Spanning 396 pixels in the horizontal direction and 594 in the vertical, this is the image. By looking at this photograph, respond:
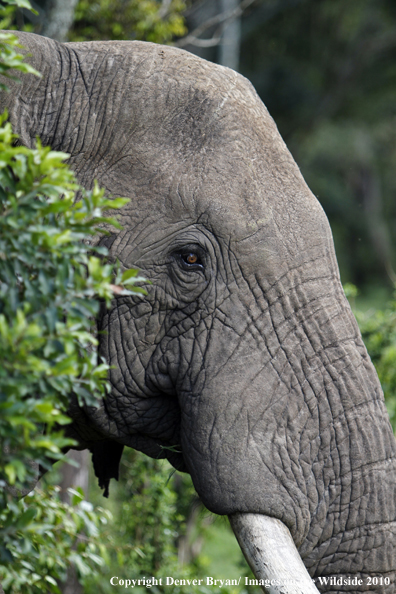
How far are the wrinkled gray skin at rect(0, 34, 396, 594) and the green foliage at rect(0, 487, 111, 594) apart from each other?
1.15 ft

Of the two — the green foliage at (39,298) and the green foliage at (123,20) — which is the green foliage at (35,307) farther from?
the green foliage at (123,20)

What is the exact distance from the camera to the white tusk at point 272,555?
2117mm

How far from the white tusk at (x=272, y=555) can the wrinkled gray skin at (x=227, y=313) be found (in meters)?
0.05

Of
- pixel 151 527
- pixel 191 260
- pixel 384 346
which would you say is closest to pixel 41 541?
pixel 191 260

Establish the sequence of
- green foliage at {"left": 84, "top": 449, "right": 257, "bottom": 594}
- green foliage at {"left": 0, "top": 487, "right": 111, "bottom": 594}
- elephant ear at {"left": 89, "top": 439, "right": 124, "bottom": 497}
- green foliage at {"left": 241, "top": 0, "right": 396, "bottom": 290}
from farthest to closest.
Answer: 1. green foliage at {"left": 241, "top": 0, "right": 396, "bottom": 290}
2. green foliage at {"left": 84, "top": 449, "right": 257, "bottom": 594}
3. elephant ear at {"left": 89, "top": 439, "right": 124, "bottom": 497}
4. green foliage at {"left": 0, "top": 487, "right": 111, "bottom": 594}

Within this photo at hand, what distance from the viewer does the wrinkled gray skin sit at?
2.37 metres

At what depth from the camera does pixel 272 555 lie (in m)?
2.18

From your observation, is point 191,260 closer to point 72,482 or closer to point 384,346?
point 384,346

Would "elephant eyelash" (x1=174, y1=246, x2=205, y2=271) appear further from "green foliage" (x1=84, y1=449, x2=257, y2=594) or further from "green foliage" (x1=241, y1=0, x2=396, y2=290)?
"green foliage" (x1=241, y1=0, x2=396, y2=290)

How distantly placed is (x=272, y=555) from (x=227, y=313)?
0.80 m

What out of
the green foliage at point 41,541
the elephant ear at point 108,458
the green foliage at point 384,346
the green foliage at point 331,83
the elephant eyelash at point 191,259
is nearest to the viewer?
the green foliage at point 41,541

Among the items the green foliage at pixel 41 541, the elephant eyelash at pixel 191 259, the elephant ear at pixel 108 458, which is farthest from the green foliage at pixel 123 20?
the green foliage at pixel 41 541

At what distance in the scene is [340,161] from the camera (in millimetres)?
20609

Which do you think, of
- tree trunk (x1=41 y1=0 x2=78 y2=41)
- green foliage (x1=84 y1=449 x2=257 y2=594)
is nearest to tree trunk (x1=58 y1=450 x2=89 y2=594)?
green foliage (x1=84 y1=449 x2=257 y2=594)
